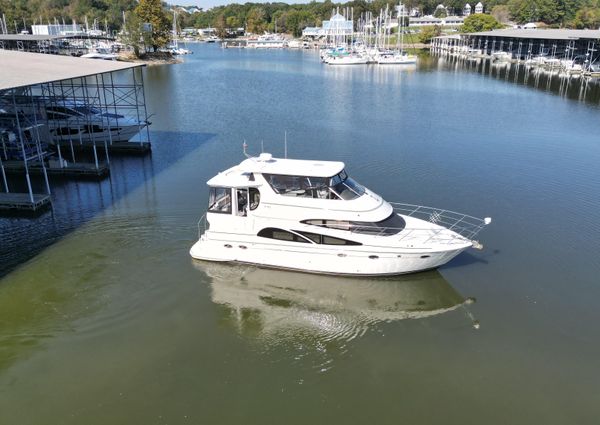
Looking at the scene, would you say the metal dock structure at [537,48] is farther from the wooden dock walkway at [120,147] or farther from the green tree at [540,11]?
the wooden dock walkway at [120,147]

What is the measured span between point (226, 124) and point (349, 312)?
30.7 metres

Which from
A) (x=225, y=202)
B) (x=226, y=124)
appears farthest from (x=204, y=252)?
(x=226, y=124)

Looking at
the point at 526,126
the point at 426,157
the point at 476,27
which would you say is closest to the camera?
the point at 426,157

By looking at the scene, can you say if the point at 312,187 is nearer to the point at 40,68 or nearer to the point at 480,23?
the point at 40,68

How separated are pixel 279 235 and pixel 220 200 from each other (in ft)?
8.82

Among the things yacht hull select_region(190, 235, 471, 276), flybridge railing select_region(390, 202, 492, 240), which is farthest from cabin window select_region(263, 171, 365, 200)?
flybridge railing select_region(390, 202, 492, 240)

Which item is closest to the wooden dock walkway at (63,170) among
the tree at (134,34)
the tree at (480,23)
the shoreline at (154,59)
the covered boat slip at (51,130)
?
the covered boat slip at (51,130)

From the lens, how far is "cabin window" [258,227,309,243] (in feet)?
59.4

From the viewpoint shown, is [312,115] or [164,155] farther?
[312,115]

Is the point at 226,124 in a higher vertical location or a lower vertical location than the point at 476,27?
lower

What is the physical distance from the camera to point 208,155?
111 feet

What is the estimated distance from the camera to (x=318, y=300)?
17109mm

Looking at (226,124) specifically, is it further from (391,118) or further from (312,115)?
(391,118)

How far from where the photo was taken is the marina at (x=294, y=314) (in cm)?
1280
